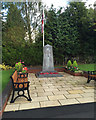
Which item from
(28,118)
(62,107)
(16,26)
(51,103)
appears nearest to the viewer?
(28,118)

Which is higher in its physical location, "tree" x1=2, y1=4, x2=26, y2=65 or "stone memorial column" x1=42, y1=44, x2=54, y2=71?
"tree" x1=2, y1=4, x2=26, y2=65

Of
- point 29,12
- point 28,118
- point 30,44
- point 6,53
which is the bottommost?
point 28,118

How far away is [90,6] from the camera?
59.7 ft

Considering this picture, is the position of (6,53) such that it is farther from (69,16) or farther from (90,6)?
(90,6)

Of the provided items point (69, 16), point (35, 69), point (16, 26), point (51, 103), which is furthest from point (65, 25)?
point (51, 103)

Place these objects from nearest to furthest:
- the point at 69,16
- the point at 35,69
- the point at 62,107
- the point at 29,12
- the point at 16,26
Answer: the point at 62,107, the point at 35,69, the point at 16,26, the point at 29,12, the point at 69,16

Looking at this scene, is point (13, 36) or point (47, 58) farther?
point (13, 36)

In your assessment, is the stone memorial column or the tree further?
the tree

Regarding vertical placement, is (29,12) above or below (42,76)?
above

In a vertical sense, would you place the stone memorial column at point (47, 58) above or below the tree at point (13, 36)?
below

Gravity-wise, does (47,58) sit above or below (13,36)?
below

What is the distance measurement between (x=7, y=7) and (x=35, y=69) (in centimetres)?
944

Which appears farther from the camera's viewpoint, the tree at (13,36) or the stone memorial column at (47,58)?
the tree at (13,36)

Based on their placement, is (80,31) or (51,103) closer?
(51,103)
